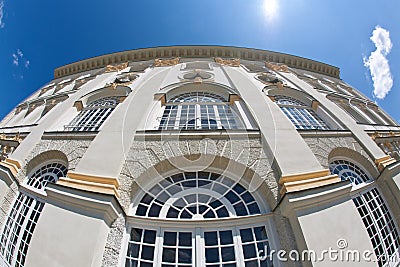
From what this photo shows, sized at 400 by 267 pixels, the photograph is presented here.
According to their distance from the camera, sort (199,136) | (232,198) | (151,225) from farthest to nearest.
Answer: (199,136)
(232,198)
(151,225)

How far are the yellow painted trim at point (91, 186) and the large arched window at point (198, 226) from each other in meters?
0.93

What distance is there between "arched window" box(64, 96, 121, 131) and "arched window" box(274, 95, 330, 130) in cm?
847

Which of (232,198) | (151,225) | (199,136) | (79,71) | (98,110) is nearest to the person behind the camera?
(151,225)

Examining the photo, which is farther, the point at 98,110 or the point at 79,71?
the point at 79,71

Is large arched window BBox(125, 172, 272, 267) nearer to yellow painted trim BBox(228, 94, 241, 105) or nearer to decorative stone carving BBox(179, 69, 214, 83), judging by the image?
yellow painted trim BBox(228, 94, 241, 105)

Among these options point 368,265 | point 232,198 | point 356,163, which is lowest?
point 368,265

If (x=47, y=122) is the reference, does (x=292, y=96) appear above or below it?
above

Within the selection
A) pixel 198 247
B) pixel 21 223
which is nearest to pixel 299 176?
pixel 198 247

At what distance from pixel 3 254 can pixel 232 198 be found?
6468 millimetres

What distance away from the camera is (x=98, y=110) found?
502 inches

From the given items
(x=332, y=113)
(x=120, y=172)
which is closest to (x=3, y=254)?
(x=120, y=172)

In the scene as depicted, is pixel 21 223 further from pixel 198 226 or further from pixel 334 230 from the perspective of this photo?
pixel 334 230

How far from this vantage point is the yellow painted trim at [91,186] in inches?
264

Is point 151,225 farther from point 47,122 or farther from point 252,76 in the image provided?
point 252,76
